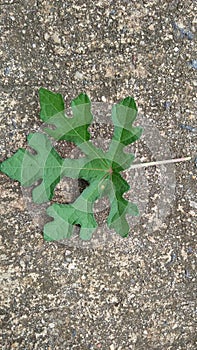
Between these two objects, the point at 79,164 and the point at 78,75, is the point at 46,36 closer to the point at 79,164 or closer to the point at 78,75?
the point at 78,75

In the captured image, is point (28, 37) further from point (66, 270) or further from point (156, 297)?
point (156, 297)

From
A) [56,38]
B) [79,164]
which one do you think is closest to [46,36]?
[56,38]

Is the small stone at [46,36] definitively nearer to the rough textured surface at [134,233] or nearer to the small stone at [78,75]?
the rough textured surface at [134,233]

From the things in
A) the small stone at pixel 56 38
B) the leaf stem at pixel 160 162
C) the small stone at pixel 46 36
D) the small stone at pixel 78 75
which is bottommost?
the leaf stem at pixel 160 162

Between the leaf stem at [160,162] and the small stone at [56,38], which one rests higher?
the small stone at [56,38]

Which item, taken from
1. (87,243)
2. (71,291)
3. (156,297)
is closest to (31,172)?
(87,243)

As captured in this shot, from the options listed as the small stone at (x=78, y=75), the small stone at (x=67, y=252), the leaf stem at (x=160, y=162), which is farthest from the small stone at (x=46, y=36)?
the small stone at (x=67, y=252)

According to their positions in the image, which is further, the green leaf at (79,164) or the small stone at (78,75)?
the small stone at (78,75)
